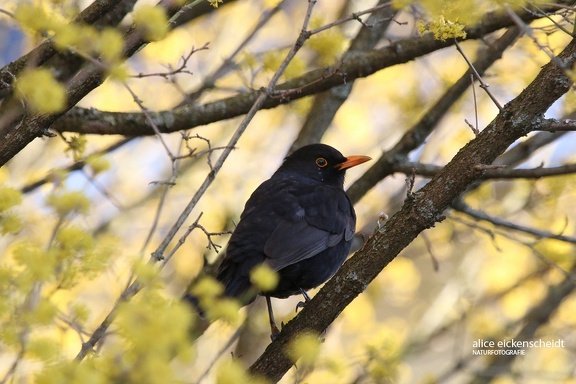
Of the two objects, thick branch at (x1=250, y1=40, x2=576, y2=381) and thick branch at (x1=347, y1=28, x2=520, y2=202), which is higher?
thick branch at (x1=250, y1=40, x2=576, y2=381)

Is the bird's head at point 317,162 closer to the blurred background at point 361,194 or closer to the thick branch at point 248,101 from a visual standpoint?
the blurred background at point 361,194

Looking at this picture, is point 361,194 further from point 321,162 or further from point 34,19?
point 34,19

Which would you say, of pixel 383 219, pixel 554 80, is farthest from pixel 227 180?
pixel 554 80

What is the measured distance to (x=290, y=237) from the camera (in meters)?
4.67

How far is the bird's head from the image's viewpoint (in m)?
5.66

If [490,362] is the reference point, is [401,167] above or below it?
above

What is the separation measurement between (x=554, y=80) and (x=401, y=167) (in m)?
2.23

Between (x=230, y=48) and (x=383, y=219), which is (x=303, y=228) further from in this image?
(x=230, y=48)

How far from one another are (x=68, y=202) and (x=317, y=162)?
3.04 metres

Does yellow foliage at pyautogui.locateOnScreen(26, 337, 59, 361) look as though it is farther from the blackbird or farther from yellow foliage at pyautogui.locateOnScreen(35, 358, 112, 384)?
the blackbird

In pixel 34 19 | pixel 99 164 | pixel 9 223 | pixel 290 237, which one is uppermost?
pixel 34 19

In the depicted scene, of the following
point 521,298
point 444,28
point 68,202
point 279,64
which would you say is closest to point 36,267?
point 68,202

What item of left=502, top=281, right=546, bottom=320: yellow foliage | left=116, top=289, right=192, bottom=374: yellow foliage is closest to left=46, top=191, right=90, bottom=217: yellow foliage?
left=116, top=289, right=192, bottom=374: yellow foliage

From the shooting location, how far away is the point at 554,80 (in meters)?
3.14
